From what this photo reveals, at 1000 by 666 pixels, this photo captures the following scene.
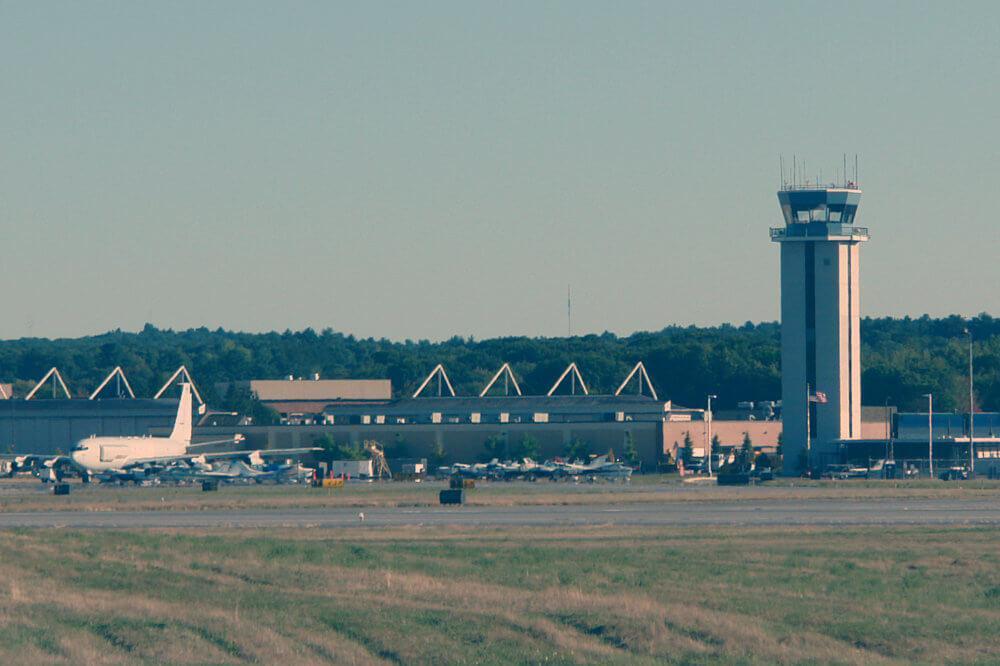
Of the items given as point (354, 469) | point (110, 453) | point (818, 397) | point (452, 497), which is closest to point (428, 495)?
point (452, 497)

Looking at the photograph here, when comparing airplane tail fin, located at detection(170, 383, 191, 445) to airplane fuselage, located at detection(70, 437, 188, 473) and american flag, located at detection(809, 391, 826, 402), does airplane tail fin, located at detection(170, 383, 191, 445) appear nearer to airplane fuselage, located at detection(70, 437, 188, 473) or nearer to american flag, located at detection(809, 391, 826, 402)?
airplane fuselage, located at detection(70, 437, 188, 473)

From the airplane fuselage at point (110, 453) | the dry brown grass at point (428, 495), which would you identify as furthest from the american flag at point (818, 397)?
the airplane fuselage at point (110, 453)

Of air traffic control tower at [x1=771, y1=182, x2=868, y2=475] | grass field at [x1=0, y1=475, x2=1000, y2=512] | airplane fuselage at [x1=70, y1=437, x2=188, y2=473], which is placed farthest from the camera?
air traffic control tower at [x1=771, y1=182, x2=868, y2=475]

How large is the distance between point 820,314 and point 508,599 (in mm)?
118737

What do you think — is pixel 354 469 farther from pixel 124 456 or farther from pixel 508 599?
pixel 508 599

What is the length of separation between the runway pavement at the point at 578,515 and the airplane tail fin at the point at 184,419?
7032 cm

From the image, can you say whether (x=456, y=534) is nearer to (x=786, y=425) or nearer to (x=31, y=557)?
(x=31, y=557)

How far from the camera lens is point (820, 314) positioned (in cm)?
14900

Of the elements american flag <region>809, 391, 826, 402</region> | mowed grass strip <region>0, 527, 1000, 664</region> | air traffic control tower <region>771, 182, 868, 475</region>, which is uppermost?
air traffic control tower <region>771, 182, 868, 475</region>

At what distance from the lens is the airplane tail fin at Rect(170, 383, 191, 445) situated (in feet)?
502

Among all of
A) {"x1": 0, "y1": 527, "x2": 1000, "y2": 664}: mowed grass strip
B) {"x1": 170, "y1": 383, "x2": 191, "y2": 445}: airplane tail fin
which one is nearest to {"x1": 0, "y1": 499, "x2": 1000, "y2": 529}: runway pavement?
{"x1": 0, "y1": 527, "x2": 1000, "y2": 664}: mowed grass strip

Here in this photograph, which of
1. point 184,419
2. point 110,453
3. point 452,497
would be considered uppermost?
point 184,419

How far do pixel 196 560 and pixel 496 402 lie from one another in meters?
139

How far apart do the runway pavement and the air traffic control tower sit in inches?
2536
